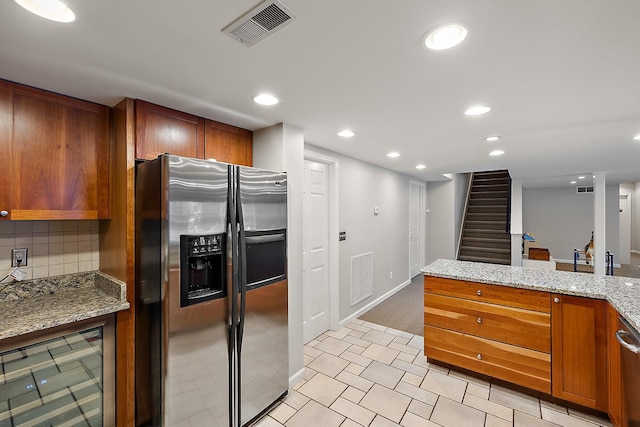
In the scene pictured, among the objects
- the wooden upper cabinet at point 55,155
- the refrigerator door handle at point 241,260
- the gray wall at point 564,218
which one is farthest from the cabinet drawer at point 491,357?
the gray wall at point 564,218

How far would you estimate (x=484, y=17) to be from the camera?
42.3 inches

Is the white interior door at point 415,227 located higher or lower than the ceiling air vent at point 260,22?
lower

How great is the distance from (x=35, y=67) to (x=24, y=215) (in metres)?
0.80

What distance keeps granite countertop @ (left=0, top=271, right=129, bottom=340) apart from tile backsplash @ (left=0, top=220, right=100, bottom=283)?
0.20ft

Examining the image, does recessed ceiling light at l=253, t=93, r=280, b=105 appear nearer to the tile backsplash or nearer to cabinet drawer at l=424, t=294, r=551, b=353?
the tile backsplash

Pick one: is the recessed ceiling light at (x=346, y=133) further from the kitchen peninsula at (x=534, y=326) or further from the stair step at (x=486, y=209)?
the stair step at (x=486, y=209)

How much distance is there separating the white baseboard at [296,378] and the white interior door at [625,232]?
31.6 feet

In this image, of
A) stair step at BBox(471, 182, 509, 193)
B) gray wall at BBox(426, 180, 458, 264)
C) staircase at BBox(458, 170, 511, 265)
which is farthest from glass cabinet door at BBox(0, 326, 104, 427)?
stair step at BBox(471, 182, 509, 193)

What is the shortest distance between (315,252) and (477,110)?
2.10m

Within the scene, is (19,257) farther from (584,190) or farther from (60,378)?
(584,190)

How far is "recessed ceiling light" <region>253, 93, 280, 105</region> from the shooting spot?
183 centimetres

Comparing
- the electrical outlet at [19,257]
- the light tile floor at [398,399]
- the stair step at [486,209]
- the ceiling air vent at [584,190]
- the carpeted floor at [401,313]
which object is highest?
the ceiling air vent at [584,190]

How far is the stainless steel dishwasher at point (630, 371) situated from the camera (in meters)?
1.45

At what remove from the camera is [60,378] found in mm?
1621
